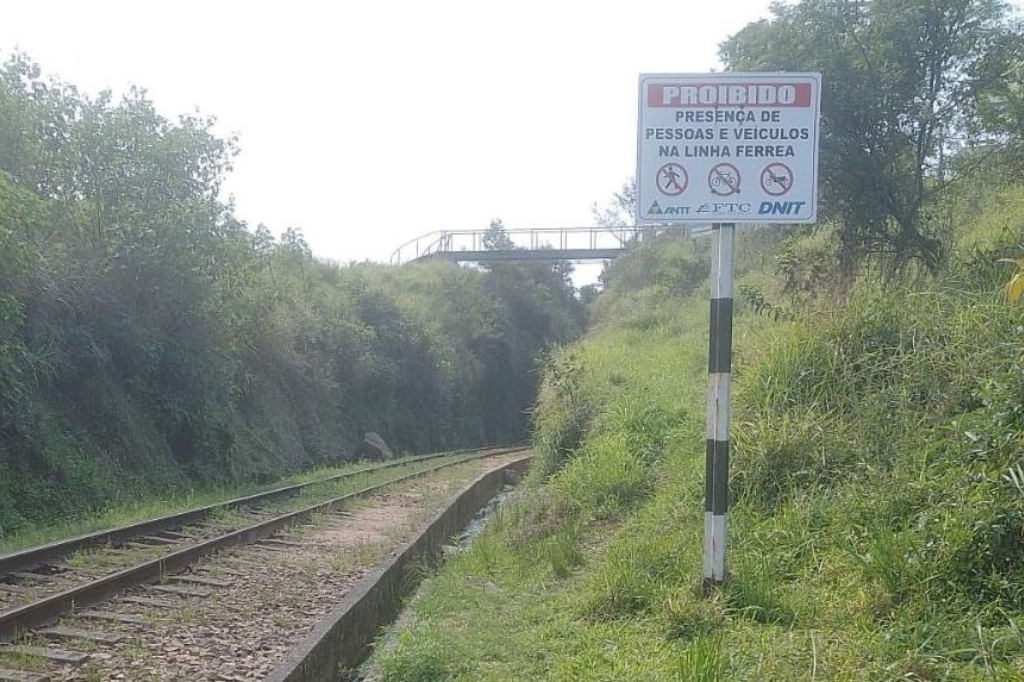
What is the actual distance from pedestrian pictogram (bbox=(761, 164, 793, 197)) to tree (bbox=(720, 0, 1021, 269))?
4866 mm

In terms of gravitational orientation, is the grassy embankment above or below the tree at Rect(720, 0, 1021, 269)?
below

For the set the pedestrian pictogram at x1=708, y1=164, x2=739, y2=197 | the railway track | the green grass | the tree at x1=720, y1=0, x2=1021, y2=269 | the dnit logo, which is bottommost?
the green grass

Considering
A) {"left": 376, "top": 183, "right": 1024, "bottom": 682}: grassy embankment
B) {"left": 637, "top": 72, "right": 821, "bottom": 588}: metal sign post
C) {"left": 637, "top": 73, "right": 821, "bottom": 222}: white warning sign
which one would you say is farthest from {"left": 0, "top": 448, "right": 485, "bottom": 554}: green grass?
{"left": 637, "top": 73, "right": 821, "bottom": 222}: white warning sign

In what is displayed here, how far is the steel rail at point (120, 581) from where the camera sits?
620cm

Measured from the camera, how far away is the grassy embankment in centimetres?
427

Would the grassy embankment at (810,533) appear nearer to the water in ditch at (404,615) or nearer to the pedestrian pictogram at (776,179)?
the water in ditch at (404,615)

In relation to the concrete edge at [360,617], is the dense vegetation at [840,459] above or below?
above

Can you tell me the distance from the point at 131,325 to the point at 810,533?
556 inches

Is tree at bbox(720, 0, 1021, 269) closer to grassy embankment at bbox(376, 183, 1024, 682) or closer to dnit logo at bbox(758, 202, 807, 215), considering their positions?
grassy embankment at bbox(376, 183, 1024, 682)

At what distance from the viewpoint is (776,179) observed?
5.12 metres

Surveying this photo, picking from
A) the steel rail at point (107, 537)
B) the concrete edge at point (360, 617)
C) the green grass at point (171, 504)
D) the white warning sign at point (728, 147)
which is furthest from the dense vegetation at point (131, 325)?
the white warning sign at point (728, 147)

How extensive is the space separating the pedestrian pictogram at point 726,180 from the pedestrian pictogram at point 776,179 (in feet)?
0.53

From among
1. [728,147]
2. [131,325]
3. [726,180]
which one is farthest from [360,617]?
[131,325]

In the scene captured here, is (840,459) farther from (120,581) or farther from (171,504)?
(171,504)
